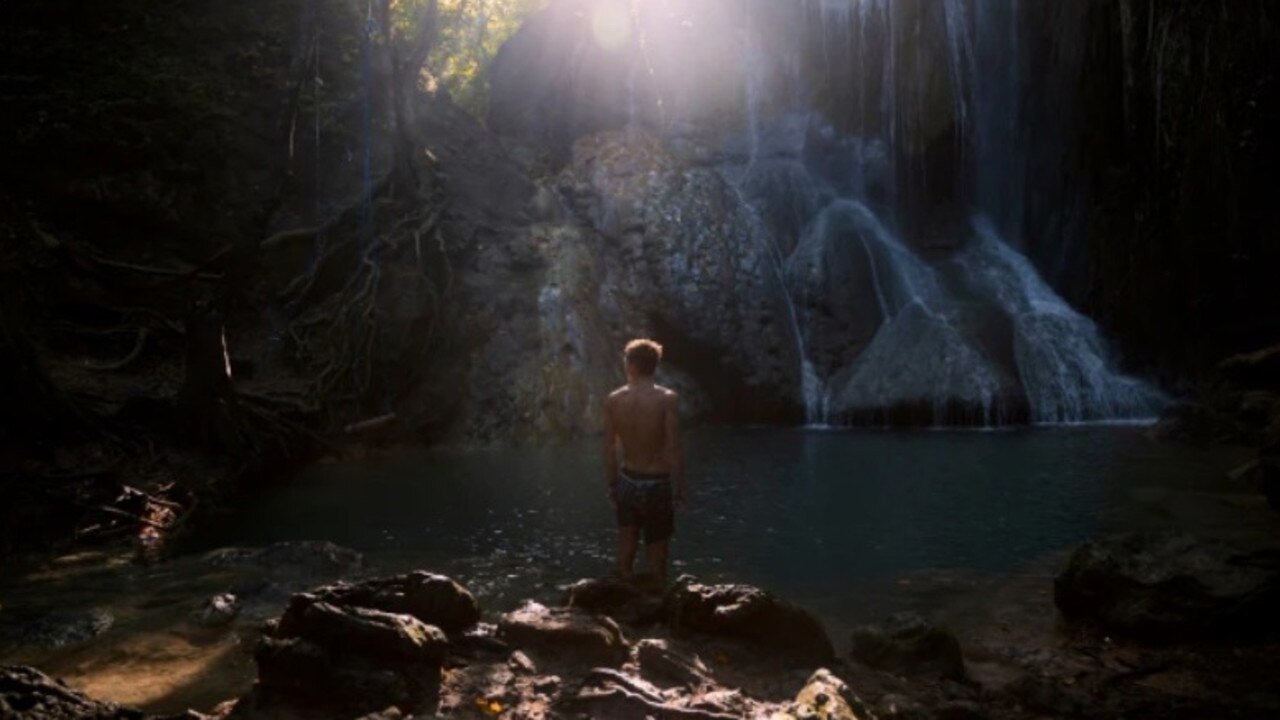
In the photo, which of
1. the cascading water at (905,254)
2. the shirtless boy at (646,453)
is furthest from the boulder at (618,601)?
the cascading water at (905,254)

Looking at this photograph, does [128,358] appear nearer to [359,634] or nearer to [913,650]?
[359,634]

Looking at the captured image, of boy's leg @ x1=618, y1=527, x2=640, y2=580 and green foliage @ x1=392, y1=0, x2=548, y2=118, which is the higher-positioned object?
green foliage @ x1=392, y1=0, x2=548, y2=118

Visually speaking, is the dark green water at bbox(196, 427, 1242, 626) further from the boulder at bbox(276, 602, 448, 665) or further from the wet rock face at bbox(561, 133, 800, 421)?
the wet rock face at bbox(561, 133, 800, 421)

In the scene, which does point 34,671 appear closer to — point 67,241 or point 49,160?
point 67,241

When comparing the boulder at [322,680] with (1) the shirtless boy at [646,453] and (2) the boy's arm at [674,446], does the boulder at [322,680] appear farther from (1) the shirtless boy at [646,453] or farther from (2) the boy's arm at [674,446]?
(2) the boy's arm at [674,446]

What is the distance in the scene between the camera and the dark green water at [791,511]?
8.56 metres

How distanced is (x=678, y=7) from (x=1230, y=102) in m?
19.0

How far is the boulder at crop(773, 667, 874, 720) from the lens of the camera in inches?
166

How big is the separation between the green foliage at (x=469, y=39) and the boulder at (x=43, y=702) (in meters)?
30.4

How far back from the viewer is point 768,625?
18.3ft

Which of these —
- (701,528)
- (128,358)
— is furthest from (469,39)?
(701,528)

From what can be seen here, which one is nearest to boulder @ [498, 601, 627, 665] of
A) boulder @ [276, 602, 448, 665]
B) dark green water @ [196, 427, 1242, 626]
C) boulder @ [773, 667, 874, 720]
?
boulder @ [276, 602, 448, 665]

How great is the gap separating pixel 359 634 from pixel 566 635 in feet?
3.95

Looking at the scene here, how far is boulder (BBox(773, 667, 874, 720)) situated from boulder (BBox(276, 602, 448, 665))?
2.01 m
